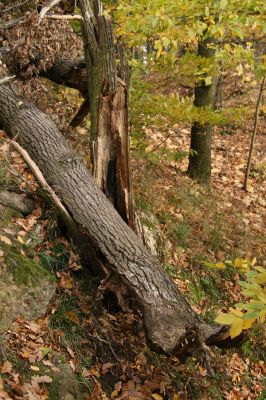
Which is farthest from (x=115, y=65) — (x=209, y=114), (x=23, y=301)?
(x=23, y=301)

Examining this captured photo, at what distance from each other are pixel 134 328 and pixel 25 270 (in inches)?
49.8

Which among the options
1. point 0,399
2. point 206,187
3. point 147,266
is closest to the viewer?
point 0,399

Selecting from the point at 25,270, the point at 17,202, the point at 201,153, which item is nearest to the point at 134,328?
the point at 25,270

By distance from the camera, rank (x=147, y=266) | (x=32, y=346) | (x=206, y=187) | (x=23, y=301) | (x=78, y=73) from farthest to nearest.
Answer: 1. (x=206, y=187)
2. (x=78, y=73)
3. (x=147, y=266)
4. (x=23, y=301)
5. (x=32, y=346)

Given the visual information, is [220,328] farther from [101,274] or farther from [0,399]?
[0,399]

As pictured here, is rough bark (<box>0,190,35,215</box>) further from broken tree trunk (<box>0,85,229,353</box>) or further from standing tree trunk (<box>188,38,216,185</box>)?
standing tree trunk (<box>188,38,216,185</box>)

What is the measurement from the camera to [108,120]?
5684 millimetres

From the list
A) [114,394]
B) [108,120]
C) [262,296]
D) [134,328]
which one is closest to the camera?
[262,296]

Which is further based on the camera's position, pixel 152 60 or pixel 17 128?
pixel 152 60

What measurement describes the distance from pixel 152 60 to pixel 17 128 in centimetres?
272

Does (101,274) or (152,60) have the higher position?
(152,60)

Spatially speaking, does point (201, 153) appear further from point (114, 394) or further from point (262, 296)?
point (262, 296)

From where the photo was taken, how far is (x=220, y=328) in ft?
13.6

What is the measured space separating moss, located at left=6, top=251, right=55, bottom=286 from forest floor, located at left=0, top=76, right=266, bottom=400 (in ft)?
0.43
